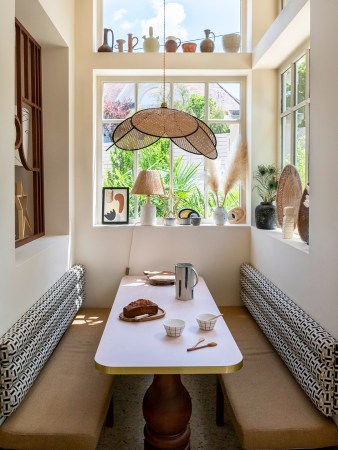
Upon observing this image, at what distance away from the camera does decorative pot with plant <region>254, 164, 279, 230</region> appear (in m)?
3.32

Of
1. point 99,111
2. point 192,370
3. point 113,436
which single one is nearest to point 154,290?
point 113,436

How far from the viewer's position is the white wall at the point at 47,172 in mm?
1989

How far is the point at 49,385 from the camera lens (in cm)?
212

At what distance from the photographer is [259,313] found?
293 cm

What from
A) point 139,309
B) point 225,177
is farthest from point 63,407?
point 225,177

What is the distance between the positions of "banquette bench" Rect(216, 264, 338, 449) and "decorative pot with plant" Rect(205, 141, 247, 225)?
1.09 metres

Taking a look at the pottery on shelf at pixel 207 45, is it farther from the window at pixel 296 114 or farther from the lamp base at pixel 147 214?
the lamp base at pixel 147 214

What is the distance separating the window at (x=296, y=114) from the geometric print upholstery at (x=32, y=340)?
78.1 inches

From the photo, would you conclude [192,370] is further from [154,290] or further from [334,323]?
[154,290]

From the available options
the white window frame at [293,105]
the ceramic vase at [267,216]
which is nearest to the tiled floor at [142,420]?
the ceramic vase at [267,216]

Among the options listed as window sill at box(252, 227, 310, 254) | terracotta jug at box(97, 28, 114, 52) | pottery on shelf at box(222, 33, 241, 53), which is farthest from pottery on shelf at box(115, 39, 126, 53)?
window sill at box(252, 227, 310, 254)

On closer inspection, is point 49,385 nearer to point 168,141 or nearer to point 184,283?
point 184,283

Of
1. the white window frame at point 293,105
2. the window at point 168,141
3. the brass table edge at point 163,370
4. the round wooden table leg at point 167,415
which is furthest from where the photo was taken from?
the window at point 168,141

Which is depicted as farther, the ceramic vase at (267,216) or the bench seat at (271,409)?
the ceramic vase at (267,216)
